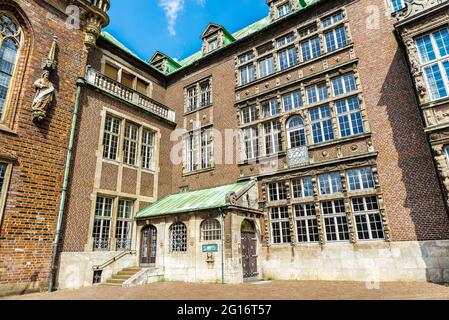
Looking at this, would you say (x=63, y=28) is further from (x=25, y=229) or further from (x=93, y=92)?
(x=25, y=229)

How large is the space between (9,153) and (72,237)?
4644 millimetres

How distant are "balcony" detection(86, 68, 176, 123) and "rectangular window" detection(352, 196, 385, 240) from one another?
13676mm

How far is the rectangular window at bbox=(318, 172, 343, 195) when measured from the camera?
45.3 feet

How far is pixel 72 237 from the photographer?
1362 centimetres

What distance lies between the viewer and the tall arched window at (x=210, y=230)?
1378 cm

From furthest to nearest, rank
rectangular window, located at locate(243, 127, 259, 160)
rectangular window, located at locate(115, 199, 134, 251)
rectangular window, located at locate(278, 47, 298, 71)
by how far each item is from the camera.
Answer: rectangular window, located at locate(243, 127, 259, 160), rectangular window, located at locate(278, 47, 298, 71), rectangular window, located at locate(115, 199, 134, 251)

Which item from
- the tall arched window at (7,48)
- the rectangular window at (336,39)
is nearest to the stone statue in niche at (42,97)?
the tall arched window at (7,48)

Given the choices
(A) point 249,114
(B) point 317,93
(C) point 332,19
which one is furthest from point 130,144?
(C) point 332,19

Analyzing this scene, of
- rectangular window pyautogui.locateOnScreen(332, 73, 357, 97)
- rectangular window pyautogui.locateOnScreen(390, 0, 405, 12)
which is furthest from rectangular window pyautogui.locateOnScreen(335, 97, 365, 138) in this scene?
rectangular window pyautogui.locateOnScreen(390, 0, 405, 12)

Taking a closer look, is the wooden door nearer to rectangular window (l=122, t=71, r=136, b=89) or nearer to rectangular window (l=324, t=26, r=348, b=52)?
rectangular window (l=324, t=26, r=348, b=52)

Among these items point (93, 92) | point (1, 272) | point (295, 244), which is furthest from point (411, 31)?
point (1, 272)

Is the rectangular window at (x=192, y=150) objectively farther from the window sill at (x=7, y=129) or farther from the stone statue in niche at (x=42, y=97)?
the window sill at (x=7, y=129)

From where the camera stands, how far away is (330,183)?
46.1 feet

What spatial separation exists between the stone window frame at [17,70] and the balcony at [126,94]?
9.95ft
